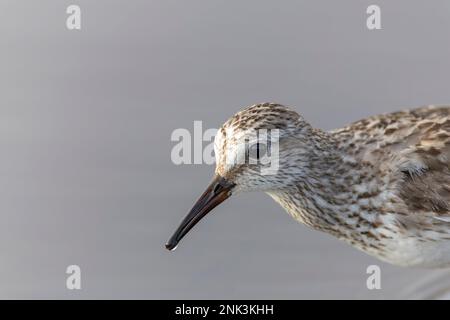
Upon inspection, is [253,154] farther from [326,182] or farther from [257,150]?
[326,182]

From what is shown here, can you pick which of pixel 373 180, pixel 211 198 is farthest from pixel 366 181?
pixel 211 198

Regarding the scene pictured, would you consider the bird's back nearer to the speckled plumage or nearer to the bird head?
the speckled plumage

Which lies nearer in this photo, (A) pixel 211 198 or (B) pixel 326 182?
(A) pixel 211 198

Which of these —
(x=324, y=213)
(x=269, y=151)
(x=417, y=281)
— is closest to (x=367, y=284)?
(x=417, y=281)

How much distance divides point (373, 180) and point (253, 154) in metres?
0.96

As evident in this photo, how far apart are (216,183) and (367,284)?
6.56ft

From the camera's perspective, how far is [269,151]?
6.71 metres

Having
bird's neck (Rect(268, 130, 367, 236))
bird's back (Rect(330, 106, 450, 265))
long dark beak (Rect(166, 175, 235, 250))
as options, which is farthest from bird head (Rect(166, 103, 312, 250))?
bird's back (Rect(330, 106, 450, 265))

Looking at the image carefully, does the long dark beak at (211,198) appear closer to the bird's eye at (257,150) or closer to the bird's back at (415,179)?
the bird's eye at (257,150)

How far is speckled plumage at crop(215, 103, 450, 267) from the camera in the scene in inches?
269

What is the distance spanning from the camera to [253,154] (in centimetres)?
663

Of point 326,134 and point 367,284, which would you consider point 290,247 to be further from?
point 326,134

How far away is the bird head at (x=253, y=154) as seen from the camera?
21.6 feet

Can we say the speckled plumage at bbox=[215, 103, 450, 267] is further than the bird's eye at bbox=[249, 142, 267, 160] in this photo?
Yes
